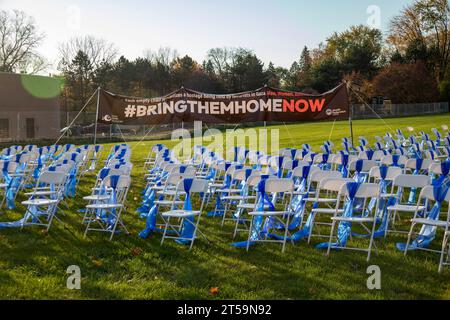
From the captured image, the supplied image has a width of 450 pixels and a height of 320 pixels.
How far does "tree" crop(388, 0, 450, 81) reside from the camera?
2152 inches

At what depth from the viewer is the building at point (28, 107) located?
1268 inches

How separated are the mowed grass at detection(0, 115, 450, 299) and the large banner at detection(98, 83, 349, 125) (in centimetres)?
574

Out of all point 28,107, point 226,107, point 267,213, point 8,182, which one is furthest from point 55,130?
point 267,213

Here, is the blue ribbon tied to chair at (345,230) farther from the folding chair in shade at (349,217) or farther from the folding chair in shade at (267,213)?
the folding chair in shade at (267,213)

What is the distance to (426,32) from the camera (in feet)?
185

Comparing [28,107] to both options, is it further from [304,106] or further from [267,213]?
[267,213]

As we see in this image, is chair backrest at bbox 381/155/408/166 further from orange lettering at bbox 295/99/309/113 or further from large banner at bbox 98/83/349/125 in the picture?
orange lettering at bbox 295/99/309/113

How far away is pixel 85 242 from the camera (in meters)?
7.07

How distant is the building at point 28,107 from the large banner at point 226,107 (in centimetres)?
1842
